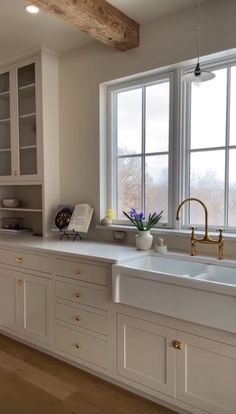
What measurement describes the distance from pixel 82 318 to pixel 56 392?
476 mm

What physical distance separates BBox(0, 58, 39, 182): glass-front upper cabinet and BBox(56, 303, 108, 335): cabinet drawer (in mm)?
1323

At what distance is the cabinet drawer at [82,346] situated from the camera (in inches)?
86.0

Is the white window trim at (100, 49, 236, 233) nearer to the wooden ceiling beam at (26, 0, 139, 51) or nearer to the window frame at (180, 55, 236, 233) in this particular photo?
the window frame at (180, 55, 236, 233)

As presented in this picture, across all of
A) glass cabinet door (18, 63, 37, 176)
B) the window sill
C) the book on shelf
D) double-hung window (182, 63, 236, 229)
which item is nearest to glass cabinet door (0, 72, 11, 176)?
glass cabinet door (18, 63, 37, 176)

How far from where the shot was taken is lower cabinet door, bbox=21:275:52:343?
2504mm

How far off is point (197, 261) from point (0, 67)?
8.98 feet

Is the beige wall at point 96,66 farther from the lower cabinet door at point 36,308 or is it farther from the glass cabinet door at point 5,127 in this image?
the lower cabinet door at point 36,308

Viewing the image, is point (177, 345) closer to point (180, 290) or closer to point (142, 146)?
point (180, 290)

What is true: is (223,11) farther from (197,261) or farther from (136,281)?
(136,281)

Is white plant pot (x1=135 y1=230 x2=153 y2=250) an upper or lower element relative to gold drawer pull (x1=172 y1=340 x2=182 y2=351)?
upper

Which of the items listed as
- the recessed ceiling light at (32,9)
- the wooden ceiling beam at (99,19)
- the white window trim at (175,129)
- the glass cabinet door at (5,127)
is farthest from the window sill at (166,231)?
the recessed ceiling light at (32,9)

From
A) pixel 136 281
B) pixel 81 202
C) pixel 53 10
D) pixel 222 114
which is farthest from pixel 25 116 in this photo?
pixel 136 281

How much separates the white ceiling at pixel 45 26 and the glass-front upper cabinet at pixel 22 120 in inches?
7.5

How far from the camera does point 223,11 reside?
218 cm
